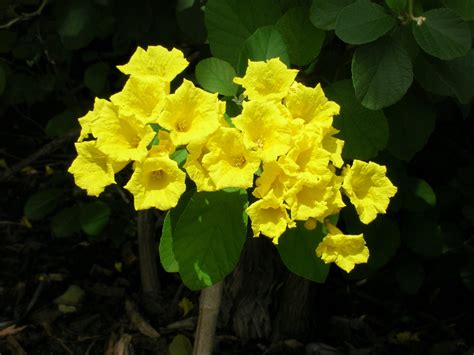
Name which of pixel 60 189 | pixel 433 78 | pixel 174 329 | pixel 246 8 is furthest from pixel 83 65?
pixel 433 78

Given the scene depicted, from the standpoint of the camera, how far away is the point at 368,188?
134 centimetres

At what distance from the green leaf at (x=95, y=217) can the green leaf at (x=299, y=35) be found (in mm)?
1084

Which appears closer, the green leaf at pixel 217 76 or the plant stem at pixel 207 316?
the green leaf at pixel 217 76

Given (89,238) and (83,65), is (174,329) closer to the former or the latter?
(89,238)

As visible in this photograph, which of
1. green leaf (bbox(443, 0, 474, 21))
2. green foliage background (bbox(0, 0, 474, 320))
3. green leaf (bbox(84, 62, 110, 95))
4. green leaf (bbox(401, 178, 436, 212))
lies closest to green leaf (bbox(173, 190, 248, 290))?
green foliage background (bbox(0, 0, 474, 320))

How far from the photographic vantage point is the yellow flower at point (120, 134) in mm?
1226

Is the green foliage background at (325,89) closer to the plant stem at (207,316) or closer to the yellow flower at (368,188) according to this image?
the yellow flower at (368,188)

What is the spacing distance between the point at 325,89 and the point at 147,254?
41.6 inches

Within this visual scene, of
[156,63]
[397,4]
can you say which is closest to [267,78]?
[156,63]

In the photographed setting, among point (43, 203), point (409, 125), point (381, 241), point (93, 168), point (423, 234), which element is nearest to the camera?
point (93, 168)

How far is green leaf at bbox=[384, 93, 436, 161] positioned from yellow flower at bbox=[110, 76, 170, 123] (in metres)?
0.64

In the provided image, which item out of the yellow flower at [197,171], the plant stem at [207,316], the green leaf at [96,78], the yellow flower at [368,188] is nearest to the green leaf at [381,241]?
the plant stem at [207,316]

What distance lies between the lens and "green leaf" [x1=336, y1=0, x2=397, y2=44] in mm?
1345

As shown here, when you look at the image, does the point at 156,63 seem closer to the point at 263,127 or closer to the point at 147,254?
the point at 263,127
